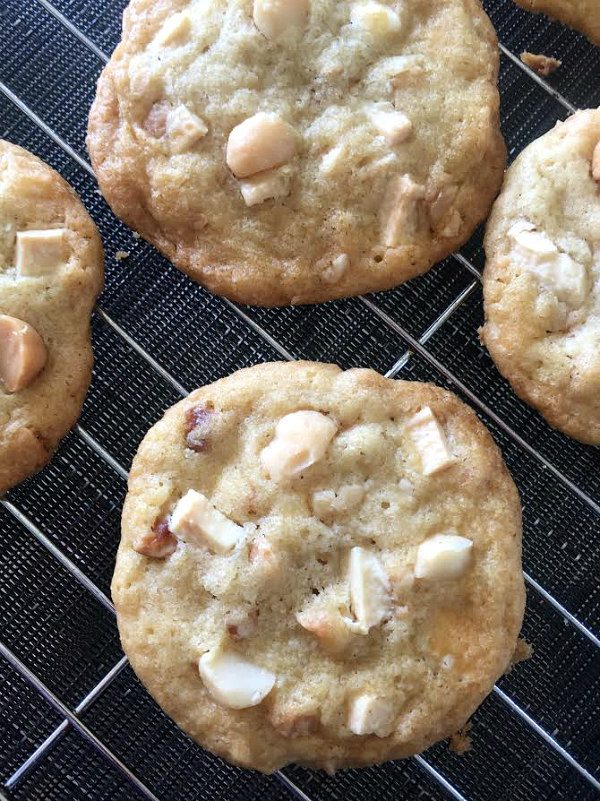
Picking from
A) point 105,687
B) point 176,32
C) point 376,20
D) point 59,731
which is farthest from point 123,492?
point 376,20

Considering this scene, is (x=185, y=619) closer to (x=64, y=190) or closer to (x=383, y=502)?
(x=383, y=502)

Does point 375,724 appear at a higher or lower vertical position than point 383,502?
lower

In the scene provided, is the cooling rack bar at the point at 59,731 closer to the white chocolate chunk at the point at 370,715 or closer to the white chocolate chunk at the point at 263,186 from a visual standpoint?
the white chocolate chunk at the point at 370,715

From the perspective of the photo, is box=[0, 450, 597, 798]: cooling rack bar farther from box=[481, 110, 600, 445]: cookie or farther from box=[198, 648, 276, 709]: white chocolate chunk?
box=[481, 110, 600, 445]: cookie

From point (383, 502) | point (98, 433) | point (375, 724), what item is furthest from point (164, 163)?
point (375, 724)

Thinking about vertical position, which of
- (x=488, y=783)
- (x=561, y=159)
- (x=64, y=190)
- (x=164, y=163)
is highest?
(x=561, y=159)

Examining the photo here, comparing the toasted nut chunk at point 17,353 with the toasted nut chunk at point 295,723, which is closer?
the toasted nut chunk at point 295,723

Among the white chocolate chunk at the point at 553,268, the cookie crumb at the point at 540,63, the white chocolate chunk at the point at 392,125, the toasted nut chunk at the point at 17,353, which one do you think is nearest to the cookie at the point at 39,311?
the toasted nut chunk at the point at 17,353

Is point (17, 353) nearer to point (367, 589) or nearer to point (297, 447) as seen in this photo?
point (297, 447)
